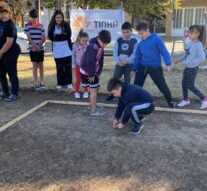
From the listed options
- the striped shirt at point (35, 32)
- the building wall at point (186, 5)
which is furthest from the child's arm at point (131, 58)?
the building wall at point (186, 5)

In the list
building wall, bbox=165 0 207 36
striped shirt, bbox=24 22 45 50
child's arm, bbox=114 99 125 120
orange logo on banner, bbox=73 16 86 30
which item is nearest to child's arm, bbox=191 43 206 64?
child's arm, bbox=114 99 125 120

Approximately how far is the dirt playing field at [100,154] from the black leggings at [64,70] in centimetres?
181

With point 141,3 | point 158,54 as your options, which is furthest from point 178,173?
point 141,3

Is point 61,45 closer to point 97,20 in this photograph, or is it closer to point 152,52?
point 152,52

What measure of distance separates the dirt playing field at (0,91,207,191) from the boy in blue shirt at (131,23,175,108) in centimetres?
68

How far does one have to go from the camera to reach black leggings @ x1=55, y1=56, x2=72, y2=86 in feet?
24.4

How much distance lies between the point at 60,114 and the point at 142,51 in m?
1.82

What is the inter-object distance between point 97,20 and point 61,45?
Result: 4.44 metres

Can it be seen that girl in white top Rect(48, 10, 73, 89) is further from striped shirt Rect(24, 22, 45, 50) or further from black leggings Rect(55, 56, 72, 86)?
striped shirt Rect(24, 22, 45, 50)

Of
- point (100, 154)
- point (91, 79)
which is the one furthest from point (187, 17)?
point (100, 154)

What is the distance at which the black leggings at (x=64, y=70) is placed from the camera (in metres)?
7.42

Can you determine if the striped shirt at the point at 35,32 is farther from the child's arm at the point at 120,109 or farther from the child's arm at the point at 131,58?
the child's arm at the point at 120,109

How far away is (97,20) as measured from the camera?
11.3 meters

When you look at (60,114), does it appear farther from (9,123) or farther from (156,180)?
(156,180)
